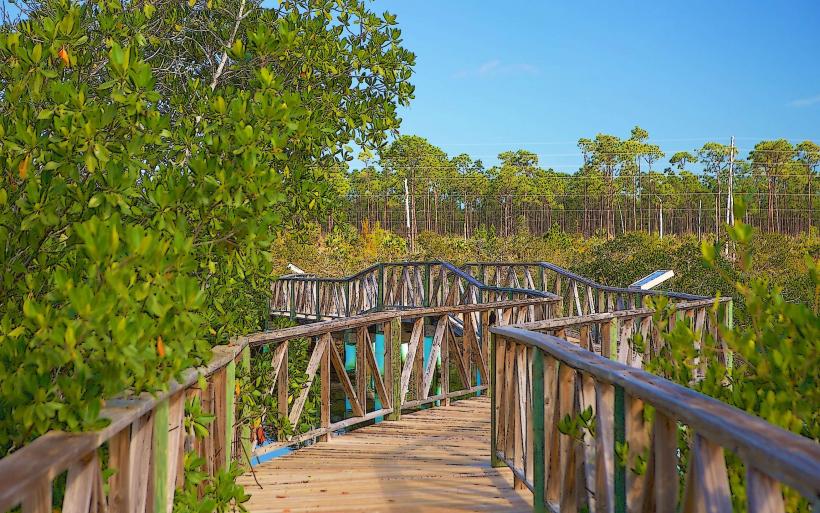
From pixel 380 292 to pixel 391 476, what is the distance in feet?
40.3

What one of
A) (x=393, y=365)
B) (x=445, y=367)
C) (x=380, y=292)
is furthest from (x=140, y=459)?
(x=380, y=292)

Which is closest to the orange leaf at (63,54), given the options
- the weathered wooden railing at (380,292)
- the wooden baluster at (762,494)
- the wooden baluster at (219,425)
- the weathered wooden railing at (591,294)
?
the wooden baluster at (219,425)

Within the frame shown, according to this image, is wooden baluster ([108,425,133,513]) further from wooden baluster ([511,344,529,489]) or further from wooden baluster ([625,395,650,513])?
wooden baluster ([511,344,529,489])

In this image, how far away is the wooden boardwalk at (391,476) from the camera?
12.8ft

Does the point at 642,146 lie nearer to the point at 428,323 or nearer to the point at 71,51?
the point at 428,323

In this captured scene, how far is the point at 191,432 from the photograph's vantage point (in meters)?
3.21

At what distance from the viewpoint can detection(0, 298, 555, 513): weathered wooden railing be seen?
1.69m

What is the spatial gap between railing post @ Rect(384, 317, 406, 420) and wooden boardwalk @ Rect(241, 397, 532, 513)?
13.4 inches

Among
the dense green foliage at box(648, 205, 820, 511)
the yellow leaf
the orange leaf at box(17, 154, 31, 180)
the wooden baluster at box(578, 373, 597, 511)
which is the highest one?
the yellow leaf

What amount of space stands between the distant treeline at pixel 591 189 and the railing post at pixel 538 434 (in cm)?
6101

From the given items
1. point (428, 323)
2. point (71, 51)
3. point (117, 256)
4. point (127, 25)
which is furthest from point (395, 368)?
point (428, 323)

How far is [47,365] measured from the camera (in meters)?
1.82

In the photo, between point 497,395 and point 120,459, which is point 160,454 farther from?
point 497,395

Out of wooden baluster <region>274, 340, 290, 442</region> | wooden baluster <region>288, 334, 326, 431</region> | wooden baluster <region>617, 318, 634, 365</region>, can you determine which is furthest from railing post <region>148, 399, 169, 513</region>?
wooden baluster <region>617, 318, 634, 365</region>
